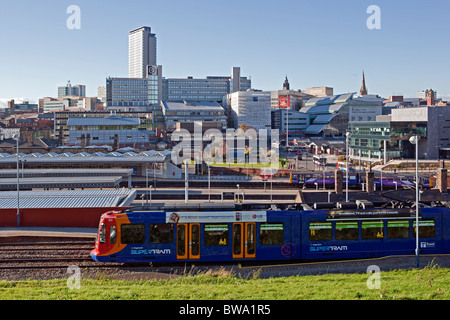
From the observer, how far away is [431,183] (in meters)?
47.0

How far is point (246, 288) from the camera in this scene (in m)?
12.9

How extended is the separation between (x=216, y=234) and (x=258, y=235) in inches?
62.8

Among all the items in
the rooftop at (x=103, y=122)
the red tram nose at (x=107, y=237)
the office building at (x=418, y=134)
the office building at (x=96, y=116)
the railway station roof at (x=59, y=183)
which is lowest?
the red tram nose at (x=107, y=237)

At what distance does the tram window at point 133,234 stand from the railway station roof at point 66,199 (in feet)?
27.4

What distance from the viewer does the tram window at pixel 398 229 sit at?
58.9 feet

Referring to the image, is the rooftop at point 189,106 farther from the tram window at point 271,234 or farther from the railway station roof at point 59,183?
the tram window at point 271,234

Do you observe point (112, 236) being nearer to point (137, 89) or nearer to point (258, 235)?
point (258, 235)

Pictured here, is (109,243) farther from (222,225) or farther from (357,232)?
(357,232)

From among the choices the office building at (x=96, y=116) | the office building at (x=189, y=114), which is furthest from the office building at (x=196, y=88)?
the office building at (x=96, y=116)

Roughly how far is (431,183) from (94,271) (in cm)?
3986

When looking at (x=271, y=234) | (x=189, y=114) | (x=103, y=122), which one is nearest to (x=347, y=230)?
(x=271, y=234)

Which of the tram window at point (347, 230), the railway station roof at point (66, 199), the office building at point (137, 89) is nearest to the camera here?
the tram window at point (347, 230)

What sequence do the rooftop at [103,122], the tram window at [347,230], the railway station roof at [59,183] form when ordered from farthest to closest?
the rooftop at [103,122], the railway station roof at [59,183], the tram window at [347,230]

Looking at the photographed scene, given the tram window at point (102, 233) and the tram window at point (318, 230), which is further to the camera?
the tram window at point (318, 230)
